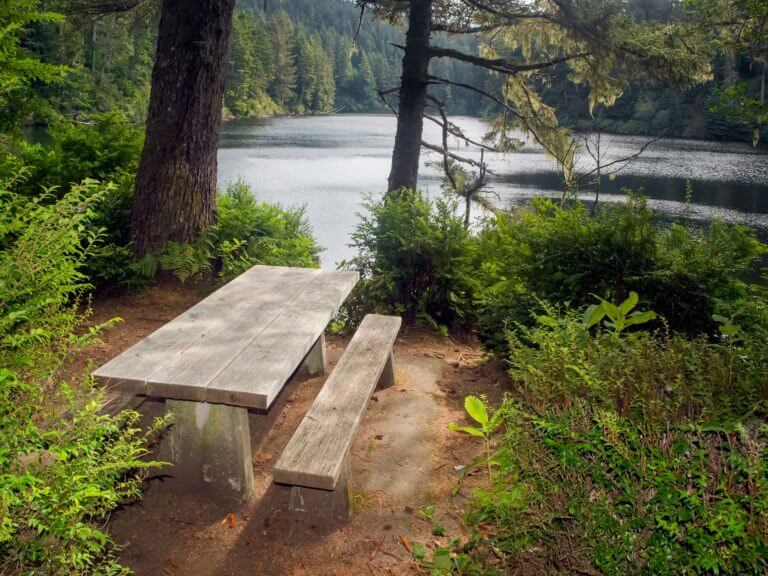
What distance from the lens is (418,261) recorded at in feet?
21.2

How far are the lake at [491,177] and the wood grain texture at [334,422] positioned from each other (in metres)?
8.84

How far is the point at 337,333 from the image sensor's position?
6355 millimetres

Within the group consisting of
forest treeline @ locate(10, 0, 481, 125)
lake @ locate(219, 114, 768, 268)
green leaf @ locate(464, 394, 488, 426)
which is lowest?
lake @ locate(219, 114, 768, 268)

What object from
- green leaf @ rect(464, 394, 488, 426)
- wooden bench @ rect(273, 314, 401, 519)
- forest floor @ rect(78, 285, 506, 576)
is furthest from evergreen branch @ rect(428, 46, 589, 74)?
green leaf @ rect(464, 394, 488, 426)

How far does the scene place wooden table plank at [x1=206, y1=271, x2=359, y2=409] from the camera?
256 cm

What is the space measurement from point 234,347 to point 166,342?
34 centimetres

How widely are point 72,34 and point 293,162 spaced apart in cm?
1847

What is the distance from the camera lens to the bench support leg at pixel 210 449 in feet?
10.1

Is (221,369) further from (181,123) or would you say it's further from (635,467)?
(181,123)

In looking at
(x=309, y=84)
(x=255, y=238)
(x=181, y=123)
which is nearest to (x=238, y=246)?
(x=255, y=238)

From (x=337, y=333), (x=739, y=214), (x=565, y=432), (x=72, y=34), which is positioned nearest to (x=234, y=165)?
(x=72, y=34)

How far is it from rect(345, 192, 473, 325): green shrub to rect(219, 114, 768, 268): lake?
19.4 ft

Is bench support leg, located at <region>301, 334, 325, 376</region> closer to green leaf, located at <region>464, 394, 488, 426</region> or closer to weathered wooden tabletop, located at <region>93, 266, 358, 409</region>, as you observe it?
weathered wooden tabletop, located at <region>93, 266, 358, 409</region>

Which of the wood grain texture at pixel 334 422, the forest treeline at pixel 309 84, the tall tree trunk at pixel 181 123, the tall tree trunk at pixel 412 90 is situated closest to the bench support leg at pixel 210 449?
the wood grain texture at pixel 334 422
